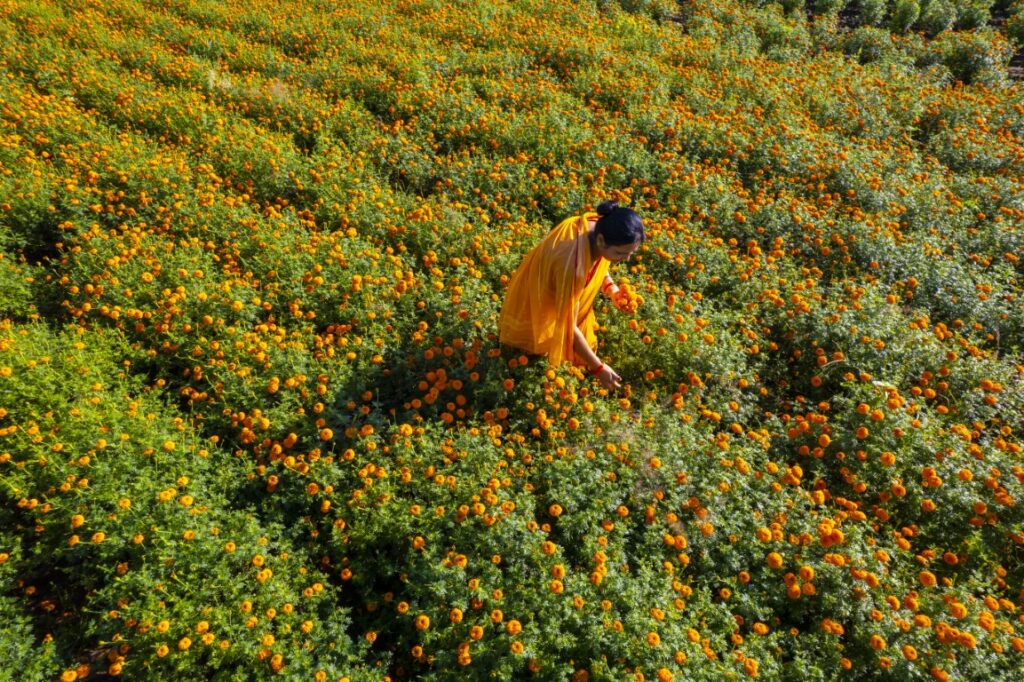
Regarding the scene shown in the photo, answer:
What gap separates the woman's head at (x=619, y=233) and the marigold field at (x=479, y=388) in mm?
1031

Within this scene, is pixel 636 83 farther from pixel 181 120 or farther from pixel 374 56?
pixel 181 120

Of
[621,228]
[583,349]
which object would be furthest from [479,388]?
[621,228]

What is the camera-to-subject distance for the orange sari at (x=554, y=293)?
3172mm

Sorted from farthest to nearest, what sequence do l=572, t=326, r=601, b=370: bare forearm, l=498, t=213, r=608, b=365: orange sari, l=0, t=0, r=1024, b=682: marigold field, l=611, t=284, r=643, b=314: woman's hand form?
1. l=611, t=284, r=643, b=314: woman's hand
2. l=572, t=326, r=601, b=370: bare forearm
3. l=498, t=213, r=608, b=365: orange sari
4. l=0, t=0, r=1024, b=682: marigold field

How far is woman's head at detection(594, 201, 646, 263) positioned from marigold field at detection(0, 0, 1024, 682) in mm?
1031

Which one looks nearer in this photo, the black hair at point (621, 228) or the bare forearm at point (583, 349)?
the black hair at point (621, 228)

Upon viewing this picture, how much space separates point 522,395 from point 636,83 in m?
5.48

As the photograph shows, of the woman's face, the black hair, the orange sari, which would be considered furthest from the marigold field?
the black hair

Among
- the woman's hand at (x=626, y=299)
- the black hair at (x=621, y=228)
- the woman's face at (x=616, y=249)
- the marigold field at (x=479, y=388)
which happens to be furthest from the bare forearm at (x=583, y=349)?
the black hair at (x=621, y=228)

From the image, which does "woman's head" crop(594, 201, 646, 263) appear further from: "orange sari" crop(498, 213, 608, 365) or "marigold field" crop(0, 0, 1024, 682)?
"marigold field" crop(0, 0, 1024, 682)

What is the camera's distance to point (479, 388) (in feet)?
11.7

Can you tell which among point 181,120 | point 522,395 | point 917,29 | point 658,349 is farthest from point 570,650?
point 917,29

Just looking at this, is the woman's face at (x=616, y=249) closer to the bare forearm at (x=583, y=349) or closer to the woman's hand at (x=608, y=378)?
the bare forearm at (x=583, y=349)

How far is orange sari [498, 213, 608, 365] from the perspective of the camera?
3.17 meters
